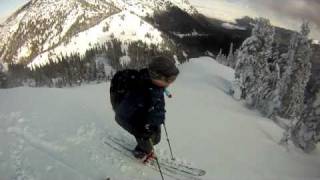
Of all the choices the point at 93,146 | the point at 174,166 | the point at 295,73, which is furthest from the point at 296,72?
the point at 93,146

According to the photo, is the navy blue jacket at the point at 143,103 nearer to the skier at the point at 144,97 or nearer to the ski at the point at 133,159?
the skier at the point at 144,97

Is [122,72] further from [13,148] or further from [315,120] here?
[315,120]

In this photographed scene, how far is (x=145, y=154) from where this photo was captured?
352 inches

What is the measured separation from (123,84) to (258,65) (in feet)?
123

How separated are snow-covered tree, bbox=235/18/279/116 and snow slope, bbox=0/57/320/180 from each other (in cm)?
2601

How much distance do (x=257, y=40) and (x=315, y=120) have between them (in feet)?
70.7

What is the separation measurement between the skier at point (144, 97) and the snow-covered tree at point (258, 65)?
3454 cm

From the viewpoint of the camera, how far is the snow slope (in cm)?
804

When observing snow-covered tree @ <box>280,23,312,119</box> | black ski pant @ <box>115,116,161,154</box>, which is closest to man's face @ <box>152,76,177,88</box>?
black ski pant @ <box>115,116,161,154</box>

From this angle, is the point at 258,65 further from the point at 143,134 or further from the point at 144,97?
the point at 144,97

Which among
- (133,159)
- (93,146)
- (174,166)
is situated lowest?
(174,166)

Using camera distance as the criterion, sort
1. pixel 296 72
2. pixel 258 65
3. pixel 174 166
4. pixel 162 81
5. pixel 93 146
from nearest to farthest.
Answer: pixel 162 81 < pixel 93 146 < pixel 174 166 < pixel 258 65 < pixel 296 72

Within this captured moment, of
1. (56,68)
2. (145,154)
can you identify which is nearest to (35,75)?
(56,68)

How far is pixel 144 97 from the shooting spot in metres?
8.09
